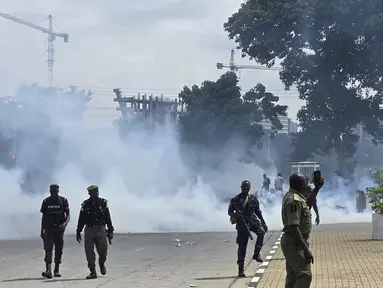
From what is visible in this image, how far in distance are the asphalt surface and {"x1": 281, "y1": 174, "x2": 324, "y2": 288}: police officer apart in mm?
4358

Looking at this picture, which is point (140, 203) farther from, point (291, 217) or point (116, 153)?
point (291, 217)

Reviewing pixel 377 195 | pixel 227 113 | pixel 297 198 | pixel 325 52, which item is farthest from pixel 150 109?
pixel 297 198

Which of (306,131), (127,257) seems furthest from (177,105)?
(127,257)

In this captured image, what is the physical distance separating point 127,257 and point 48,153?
19.9 m

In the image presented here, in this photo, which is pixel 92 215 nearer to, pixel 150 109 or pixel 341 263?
pixel 341 263

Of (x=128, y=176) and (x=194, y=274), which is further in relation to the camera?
(x=128, y=176)

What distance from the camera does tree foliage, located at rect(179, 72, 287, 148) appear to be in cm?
5891

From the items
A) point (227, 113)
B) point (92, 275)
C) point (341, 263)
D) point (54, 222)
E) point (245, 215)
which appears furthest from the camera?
point (227, 113)

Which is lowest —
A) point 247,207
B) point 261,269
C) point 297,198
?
point 261,269

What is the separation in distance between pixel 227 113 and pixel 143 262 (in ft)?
139

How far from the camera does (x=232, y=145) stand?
58.4 meters

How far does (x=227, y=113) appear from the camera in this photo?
59.8 m

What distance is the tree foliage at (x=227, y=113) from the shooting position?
58.9m

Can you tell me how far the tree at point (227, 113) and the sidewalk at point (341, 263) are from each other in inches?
1332
